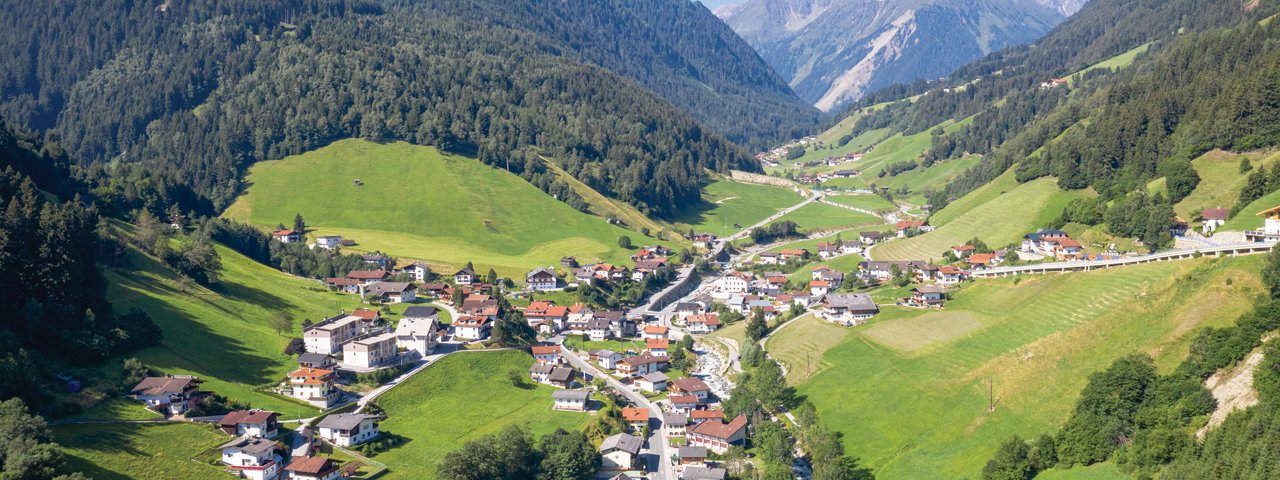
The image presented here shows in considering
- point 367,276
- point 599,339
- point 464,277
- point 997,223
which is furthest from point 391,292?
point 997,223

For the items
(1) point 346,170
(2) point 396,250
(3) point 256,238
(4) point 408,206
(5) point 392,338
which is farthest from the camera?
(1) point 346,170

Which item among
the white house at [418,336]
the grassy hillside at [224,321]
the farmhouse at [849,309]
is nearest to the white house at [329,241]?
the grassy hillside at [224,321]

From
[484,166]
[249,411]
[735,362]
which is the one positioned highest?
[484,166]

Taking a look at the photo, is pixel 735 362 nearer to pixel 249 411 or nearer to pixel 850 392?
pixel 850 392

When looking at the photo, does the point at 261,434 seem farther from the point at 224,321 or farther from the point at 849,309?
the point at 849,309

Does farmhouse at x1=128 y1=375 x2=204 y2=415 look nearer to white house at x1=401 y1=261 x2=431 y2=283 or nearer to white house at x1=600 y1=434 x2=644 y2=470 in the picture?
white house at x1=600 y1=434 x2=644 y2=470

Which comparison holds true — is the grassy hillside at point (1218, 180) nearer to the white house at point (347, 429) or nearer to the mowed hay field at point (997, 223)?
the mowed hay field at point (997, 223)

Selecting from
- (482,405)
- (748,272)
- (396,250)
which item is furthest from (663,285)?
(482,405)
